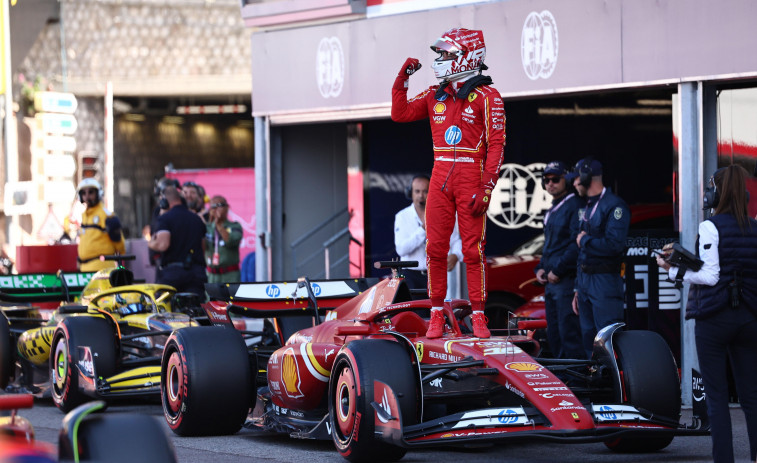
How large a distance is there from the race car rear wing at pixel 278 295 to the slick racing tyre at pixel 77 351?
116 cm

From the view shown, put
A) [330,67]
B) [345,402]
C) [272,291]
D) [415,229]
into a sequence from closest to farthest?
[345,402]
[272,291]
[415,229]
[330,67]

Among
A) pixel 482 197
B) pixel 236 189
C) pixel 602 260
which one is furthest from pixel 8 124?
pixel 482 197

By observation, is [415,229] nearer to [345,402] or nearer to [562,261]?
[562,261]

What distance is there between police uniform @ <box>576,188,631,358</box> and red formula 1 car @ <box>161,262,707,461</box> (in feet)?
6.16

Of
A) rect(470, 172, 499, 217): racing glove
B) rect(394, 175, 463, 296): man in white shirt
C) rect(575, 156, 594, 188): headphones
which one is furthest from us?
rect(394, 175, 463, 296): man in white shirt

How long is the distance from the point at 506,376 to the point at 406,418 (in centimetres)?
63

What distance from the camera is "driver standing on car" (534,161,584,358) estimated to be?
10.8 m

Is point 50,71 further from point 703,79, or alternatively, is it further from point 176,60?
point 703,79

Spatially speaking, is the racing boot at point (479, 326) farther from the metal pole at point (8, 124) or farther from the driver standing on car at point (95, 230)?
the metal pole at point (8, 124)

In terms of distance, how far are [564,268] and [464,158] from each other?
9.48ft

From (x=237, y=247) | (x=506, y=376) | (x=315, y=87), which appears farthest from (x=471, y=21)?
(x=506, y=376)

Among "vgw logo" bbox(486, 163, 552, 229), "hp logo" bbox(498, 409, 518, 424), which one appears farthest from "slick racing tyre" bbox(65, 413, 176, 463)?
"vgw logo" bbox(486, 163, 552, 229)

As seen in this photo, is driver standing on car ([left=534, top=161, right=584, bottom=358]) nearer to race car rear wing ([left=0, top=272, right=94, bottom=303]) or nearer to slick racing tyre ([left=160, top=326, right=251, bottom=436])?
slick racing tyre ([left=160, top=326, right=251, bottom=436])

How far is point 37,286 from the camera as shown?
12.3 meters
